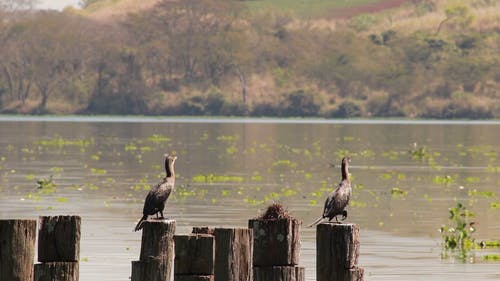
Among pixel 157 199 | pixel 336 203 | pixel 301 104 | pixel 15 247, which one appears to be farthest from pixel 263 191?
pixel 301 104

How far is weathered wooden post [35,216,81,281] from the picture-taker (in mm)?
12039

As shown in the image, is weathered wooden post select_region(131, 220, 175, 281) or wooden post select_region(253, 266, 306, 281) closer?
wooden post select_region(253, 266, 306, 281)

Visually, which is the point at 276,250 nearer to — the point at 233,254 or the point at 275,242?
the point at 275,242

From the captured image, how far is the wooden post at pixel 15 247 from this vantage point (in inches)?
461

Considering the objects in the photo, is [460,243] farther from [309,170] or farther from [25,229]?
[309,170]

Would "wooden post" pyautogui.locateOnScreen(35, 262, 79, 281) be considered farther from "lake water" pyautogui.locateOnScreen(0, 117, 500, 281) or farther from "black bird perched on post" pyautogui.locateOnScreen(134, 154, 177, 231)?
→ "lake water" pyautogui.locateOnScreen(0, 117, 500, 281)

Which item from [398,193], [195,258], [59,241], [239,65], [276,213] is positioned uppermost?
[239,65]

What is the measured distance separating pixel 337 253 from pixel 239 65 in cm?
15881

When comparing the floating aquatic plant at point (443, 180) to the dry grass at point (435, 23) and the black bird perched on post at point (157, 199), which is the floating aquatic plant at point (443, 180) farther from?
the dry grass at point (435, 23)

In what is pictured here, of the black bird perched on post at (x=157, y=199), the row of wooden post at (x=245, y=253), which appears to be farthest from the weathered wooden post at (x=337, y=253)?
the black bird perched on post at (x=157, y=199)

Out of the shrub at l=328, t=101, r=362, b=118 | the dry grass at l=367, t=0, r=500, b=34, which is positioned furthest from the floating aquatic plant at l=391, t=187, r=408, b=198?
the dry grass at l=367, t=0, r=500, b=34

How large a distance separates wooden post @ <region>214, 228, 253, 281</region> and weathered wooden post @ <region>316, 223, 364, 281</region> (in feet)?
1.95

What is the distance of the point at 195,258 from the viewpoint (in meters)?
12.1

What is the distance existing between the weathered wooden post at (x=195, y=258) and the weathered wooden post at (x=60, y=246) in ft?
2.77
